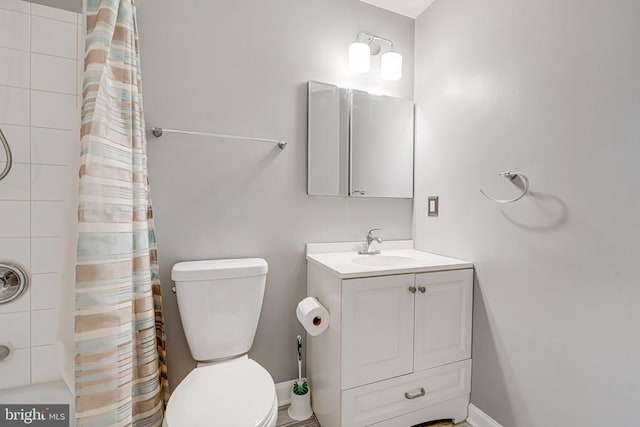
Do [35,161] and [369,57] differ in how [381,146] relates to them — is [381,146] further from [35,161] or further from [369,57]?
[35,161]

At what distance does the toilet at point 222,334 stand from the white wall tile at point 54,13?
1.28 m

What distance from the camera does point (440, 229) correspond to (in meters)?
1.72

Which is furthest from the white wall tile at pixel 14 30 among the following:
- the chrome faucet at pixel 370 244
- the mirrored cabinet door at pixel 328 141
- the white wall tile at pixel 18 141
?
the chrome faucet at pixel 370 244

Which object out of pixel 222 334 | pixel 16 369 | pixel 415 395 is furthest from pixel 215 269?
pixel 415 395

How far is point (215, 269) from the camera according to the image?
4.26 feet

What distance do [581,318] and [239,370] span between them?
4.50ft

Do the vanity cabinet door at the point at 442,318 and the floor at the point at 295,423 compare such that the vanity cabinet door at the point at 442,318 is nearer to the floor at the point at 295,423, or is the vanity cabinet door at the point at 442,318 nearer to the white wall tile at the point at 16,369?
the floor at the point at 295,423

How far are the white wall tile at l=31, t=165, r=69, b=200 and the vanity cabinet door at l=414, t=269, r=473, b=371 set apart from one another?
5.80ft

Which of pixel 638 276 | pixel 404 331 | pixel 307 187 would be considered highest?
pixel 307 187

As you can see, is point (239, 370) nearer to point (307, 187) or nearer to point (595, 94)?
point (307, 187)

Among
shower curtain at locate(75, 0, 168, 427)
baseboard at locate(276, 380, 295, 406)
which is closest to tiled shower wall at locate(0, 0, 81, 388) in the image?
shower curtain at locate(75, 0, 168, 427)

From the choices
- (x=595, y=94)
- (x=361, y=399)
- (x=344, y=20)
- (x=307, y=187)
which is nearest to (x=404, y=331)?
(x=361, y=399)

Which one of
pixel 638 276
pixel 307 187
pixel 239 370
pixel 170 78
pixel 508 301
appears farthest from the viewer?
pixel 307 187

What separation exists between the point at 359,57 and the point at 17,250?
2021 mm
